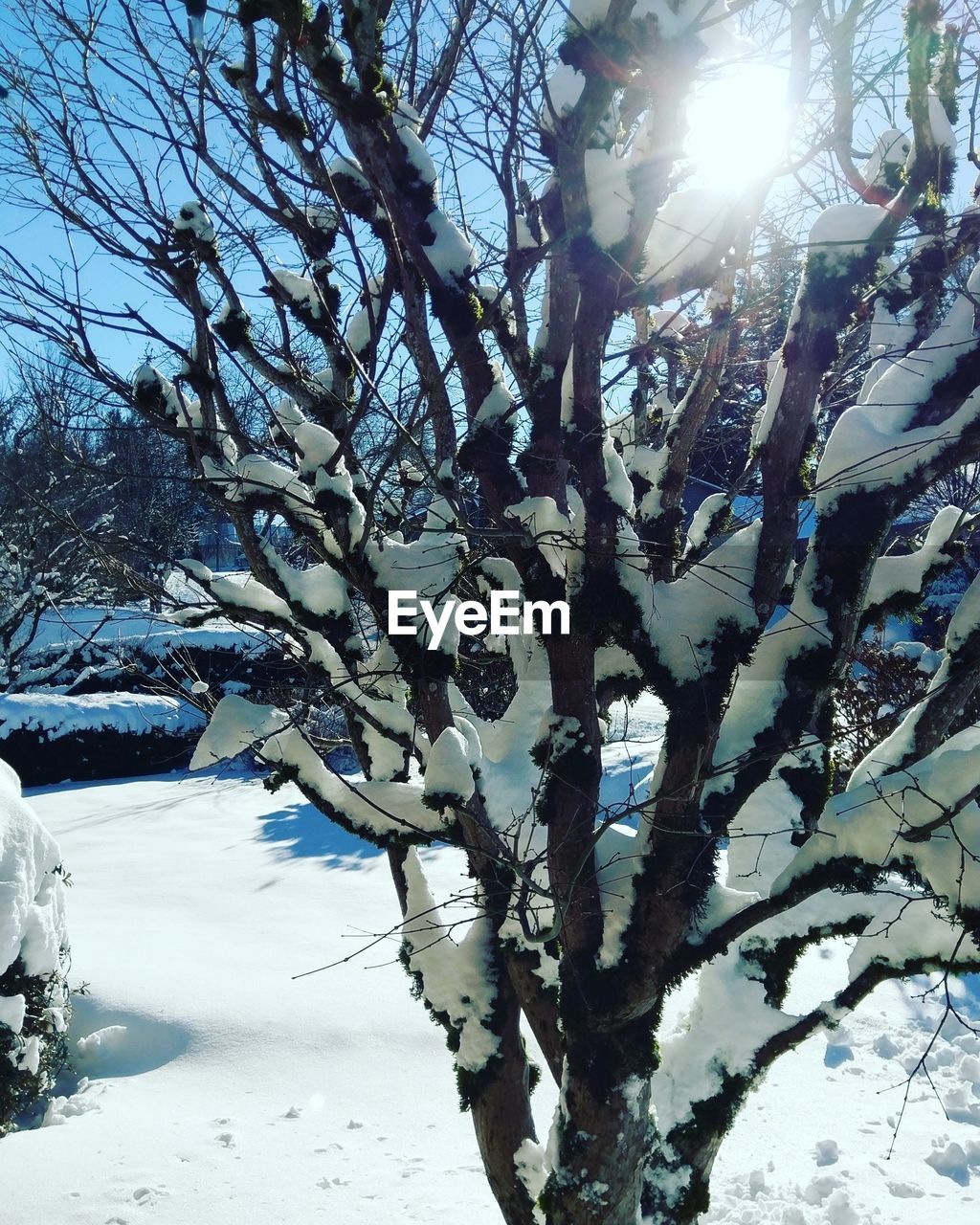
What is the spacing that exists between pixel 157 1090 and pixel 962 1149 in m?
4.05

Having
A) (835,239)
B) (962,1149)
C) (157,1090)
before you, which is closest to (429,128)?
(835,239)

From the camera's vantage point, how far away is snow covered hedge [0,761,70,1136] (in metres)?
4.16

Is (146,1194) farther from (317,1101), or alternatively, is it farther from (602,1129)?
(602,1129)

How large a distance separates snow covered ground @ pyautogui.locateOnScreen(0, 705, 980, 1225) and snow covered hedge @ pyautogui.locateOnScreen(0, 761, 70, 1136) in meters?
0.25

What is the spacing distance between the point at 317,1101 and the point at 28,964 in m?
1.66

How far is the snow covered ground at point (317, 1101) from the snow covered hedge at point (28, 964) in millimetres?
251

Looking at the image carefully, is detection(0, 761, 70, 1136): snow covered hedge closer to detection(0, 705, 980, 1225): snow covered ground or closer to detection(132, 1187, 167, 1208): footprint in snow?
detection(0, 705, 980, 1225): snow covered ground

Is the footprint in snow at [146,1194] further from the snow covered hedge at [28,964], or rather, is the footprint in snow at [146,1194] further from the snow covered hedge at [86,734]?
the snow covered hedge at [86,734]

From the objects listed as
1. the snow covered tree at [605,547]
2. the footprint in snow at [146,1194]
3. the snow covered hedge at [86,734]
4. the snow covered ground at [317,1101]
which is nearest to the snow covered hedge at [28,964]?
the snow covered ground at [317,1101]

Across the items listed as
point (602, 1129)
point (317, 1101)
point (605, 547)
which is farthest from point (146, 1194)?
point (605, 547)

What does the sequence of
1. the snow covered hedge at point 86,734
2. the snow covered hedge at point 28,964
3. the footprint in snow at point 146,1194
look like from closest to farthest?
the footprint in snow at point 146,1194 < the snow covered hedge at point 28,964 < the snow covered hedge at point 86,734

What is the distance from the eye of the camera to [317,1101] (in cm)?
451

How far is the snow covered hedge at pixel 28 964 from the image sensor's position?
4164 millimetres

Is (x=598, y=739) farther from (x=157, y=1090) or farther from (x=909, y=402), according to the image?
(x=157, y=1090)
